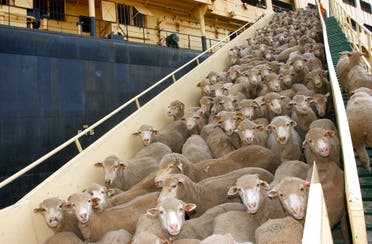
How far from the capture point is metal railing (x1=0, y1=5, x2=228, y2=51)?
1441cm

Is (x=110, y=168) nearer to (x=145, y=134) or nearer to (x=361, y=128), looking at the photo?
(x=145, y=134)

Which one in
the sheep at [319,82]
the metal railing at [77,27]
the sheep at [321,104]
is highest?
the metal railing at [77,27]

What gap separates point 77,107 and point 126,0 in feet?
31.1

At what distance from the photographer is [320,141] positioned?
4703mm

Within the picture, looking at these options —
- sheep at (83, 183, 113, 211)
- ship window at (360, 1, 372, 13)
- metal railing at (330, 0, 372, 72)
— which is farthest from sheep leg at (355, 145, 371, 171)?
ship window at (360, 1, 372, 13)

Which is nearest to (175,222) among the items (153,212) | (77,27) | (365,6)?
(153,212)

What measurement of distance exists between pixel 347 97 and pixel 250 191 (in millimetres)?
4446

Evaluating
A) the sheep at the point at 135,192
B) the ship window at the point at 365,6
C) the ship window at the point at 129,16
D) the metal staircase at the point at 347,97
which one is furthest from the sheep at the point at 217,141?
the ship window at the point at 365,6

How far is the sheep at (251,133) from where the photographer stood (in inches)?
251

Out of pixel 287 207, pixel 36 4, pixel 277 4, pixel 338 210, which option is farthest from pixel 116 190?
pixel 277 4

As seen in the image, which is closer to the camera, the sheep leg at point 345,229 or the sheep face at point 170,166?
the sheep leg at point 345,229

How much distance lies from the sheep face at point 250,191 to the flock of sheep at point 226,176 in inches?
0.5

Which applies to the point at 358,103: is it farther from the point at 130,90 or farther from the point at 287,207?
the point at 130,90

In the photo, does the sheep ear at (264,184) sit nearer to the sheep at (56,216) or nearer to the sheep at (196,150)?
the sheep at (196,150)
